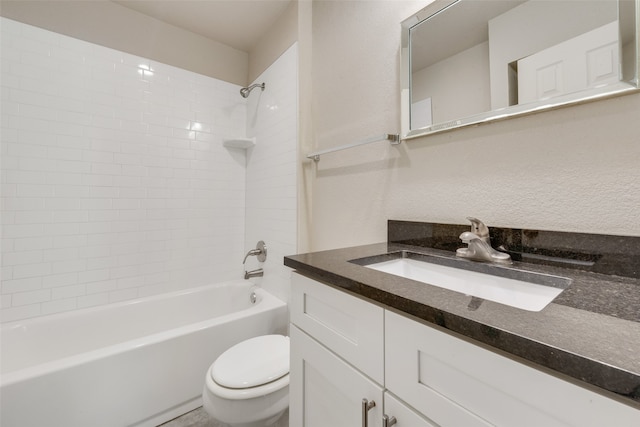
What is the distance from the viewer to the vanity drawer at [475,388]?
32 cm

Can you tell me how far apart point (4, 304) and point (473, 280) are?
239 centimetres

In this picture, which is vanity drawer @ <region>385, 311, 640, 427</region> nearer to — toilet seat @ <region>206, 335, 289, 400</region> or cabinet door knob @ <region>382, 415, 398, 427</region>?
cabinet door knob @ <region>382, 415, 398, 427</region>

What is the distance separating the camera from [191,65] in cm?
212

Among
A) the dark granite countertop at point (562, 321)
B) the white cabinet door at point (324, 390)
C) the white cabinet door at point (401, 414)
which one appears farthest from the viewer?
the white cabinet door at point (324, 390)

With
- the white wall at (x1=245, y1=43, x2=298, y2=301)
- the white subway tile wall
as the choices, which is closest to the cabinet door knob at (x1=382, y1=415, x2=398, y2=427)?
the white wall at (x1=245, y1=43, x2=298, y2=301)

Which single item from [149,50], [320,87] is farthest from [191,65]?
[320,87]

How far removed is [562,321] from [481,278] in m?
0.41

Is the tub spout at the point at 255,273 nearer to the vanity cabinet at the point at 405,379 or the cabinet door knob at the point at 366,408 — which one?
the vanity cabinet at the point at 405,379

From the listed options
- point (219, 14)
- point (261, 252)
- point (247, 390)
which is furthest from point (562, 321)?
point (219, 14)

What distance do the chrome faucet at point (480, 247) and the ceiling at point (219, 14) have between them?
1.92m

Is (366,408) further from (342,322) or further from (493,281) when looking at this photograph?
(493,281)

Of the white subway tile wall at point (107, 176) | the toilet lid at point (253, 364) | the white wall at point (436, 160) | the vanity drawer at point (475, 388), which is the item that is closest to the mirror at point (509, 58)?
the white wall at point (436, 160)

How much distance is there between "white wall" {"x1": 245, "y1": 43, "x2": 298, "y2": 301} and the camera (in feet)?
5.84

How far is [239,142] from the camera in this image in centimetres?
219
